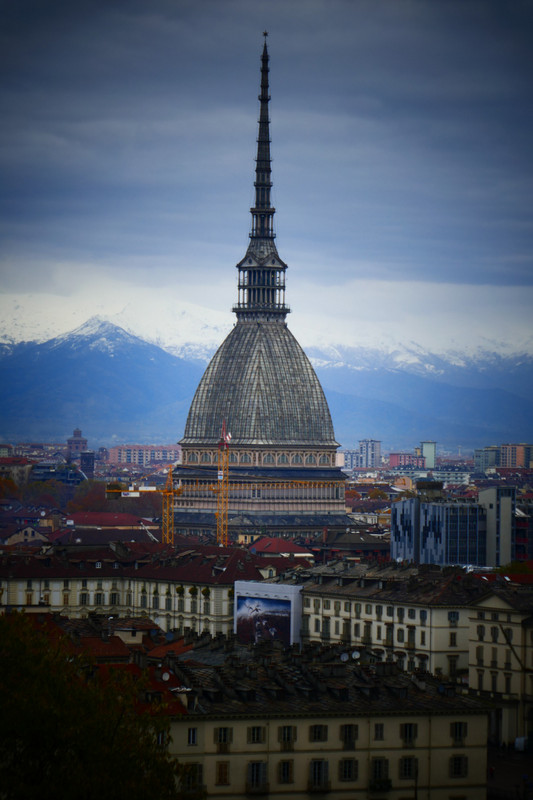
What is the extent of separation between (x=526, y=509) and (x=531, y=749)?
83.6m

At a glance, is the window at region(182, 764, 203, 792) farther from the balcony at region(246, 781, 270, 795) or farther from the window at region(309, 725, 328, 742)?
the window at region(309, 725, 328, 742)

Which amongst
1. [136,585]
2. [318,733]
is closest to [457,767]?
[318,733]

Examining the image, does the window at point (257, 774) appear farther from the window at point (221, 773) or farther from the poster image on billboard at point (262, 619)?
the poster image on billboard at point (262, 619)

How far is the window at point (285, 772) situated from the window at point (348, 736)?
1.90 meters

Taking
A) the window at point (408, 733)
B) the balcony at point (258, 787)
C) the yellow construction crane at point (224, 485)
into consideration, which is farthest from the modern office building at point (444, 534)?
the balcony at point (258, 787)

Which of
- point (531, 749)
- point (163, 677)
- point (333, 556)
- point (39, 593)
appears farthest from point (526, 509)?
point (163, 677)

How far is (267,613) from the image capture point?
103 meters

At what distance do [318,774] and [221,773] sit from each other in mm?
3115

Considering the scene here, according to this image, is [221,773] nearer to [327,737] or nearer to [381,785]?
[327,737]

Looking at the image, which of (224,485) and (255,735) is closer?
(255,735)

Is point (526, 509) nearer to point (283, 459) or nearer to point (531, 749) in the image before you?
point (283, 459)

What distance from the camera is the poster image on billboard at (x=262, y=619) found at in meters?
101

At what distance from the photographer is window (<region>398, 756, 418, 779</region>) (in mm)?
67875

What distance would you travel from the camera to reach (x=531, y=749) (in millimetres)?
81125
